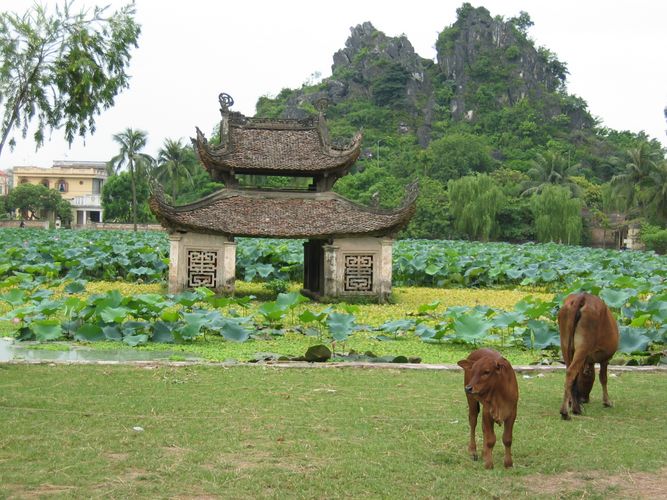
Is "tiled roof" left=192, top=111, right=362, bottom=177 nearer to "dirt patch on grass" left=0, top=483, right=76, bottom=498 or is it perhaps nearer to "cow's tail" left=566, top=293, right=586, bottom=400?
"cow's tail" left=566, top=293, right=586, bottom=400

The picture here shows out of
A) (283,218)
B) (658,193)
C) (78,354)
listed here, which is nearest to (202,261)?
(283,218)

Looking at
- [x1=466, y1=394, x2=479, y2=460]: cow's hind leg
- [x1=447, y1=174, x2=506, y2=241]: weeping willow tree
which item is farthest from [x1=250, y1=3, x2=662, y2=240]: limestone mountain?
[x1=466, y1=394, x2=479, y2=460]: cow's hind leg

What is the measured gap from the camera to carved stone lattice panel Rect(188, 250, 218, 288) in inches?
829

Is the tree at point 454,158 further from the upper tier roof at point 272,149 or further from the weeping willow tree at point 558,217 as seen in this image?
the upper tier roof at point 272,149

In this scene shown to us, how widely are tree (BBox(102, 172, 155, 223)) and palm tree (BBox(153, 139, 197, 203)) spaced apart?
1.95 metres

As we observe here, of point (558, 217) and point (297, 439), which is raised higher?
point (558, 217)

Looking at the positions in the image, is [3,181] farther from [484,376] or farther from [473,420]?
[484,376]

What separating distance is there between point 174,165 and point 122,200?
6001 mm

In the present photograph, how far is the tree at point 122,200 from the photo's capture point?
70.1 m

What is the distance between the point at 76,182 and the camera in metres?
89.9

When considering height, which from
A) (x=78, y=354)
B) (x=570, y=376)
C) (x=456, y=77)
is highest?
(x=456, y=77)

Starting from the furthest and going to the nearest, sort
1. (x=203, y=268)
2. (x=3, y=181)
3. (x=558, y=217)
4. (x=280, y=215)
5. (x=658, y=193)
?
(x=3, y=181) → (x=658, y=193) → (x=558, y=217) → (x=280, y=215) → (x=203, y=268)

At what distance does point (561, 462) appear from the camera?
6117 millimetres

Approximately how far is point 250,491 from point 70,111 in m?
8.74
